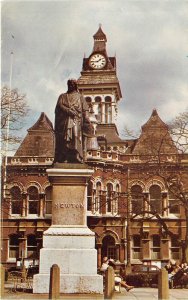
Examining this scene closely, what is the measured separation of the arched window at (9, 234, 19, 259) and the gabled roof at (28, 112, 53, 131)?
10.8 m

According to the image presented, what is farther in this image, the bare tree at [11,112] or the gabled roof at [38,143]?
the gabled roof at [38,143]

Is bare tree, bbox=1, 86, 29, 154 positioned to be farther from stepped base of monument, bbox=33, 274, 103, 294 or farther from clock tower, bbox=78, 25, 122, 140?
clock tower, bbox=78, 25, 122, 140

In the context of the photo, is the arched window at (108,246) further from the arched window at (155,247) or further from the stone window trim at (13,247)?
the stone window trim at (13,247)

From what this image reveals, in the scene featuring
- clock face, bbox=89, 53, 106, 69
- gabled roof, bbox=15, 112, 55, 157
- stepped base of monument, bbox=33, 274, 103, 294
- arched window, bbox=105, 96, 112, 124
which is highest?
clock face, bbox=89, 53, 106, 69

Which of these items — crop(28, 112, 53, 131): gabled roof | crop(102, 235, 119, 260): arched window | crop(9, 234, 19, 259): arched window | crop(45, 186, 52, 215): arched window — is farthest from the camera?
crop(28, 112, 53, 131): gabled roof

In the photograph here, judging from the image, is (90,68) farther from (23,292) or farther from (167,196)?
(23,292)

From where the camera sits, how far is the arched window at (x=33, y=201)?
124ft

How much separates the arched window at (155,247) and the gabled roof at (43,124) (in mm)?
14331

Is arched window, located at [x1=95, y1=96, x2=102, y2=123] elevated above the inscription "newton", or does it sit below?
above

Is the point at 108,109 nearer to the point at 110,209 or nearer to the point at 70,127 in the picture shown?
the point at 110,209

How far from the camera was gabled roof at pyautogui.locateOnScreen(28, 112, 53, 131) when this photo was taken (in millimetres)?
43875

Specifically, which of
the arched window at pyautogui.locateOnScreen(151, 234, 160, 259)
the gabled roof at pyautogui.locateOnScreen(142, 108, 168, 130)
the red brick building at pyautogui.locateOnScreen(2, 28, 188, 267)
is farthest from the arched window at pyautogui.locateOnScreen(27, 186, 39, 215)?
the gabled roof at pyautogui.locateOnScreen(142, 108, 168, 130)

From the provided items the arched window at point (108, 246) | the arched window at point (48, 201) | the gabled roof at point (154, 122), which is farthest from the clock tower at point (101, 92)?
the arched window at point (108, 246)

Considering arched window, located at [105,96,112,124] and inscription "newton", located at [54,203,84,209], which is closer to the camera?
inscription "newton", located at [54,203,84,209]
